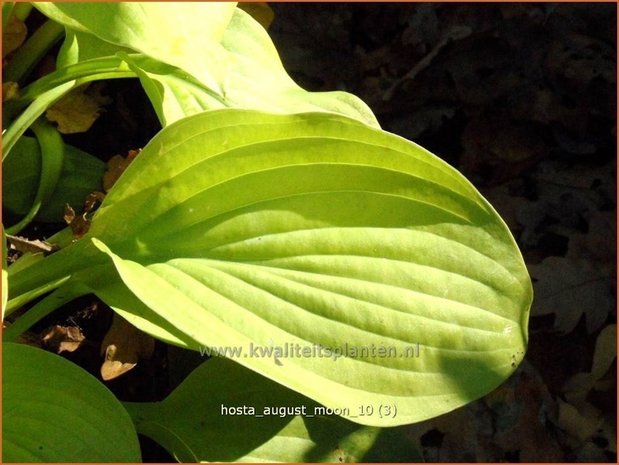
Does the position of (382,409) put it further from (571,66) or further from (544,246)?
(571,66)

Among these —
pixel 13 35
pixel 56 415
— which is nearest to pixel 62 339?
pixel 56 415

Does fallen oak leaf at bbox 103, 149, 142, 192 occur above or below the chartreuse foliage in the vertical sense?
below

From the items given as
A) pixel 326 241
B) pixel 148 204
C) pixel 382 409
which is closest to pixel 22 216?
pixel 148 204

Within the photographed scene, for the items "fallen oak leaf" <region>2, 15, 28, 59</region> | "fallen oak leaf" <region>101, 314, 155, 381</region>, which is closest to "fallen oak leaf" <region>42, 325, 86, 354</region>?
"fallen oak leaf" <region>101, 314, 155, 381</region>

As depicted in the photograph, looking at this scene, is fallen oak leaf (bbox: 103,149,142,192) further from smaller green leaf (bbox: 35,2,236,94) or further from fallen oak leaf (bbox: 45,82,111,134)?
smaller green leaf (bbox: 35,2,236,94)

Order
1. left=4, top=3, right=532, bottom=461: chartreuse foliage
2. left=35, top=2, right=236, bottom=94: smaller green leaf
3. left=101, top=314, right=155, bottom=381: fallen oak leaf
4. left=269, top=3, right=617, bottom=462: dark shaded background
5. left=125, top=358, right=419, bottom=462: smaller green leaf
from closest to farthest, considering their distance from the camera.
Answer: left=35, top=2, right=236, bottom=94: smaller green leaf → left=4, top=3, right=532, bottom=461: chartreuse foliage → left=125, top=358, right=419, bottom=462: smaller green leaf → left=101, top=314, right=155, bottom=381: fallen oak leaf → left=269, top=3, right=617, bottom=462: dark shaded background

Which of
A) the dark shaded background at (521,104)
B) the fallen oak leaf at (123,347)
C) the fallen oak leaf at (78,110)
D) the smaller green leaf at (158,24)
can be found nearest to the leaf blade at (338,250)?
the smaller green leaf at (158,24)

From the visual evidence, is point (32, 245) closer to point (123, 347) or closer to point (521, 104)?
point (123, 347)
